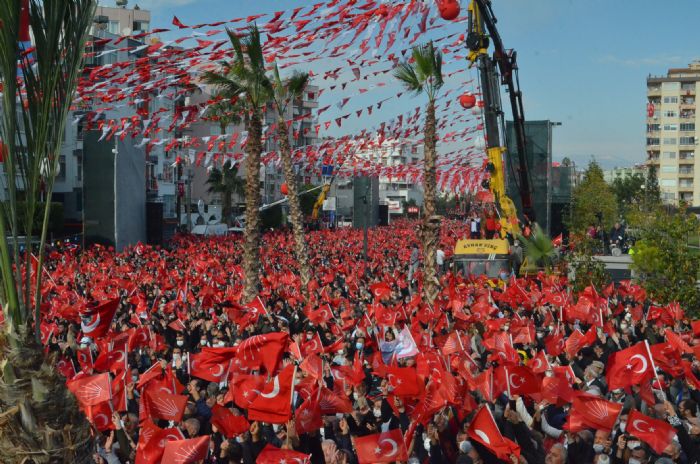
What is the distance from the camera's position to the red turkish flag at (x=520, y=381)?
928 cm

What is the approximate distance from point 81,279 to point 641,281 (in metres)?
15.2

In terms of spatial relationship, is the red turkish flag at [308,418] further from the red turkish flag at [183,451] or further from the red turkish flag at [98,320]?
the red turkish flag at [98,320]

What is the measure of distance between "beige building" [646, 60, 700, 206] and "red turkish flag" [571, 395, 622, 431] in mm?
96573

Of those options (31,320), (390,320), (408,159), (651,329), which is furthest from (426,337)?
(408,159)

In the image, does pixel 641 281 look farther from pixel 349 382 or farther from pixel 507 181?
pixel 349 382

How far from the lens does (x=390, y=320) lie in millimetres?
15070

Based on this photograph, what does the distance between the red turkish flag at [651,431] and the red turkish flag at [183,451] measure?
3.84m

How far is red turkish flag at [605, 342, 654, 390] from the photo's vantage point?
384 inches

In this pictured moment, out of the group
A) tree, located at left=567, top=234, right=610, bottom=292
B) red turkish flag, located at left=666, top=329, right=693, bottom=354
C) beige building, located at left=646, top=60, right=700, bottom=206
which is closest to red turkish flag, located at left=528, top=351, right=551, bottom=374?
red turkish flag, located at left=666, top=329, right=693, bottom=354

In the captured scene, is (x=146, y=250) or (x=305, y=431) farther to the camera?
(x=146, y=250)

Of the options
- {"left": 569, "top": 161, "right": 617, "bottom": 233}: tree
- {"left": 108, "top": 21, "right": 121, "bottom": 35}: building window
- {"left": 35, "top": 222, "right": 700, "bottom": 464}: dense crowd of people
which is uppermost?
A: {"left": 108, "top": 21, "right": 121, "bottom": 35}: building window

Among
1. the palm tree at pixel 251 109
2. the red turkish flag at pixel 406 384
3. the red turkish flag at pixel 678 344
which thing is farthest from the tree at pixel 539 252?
the red turkish flag at pixel 406 384

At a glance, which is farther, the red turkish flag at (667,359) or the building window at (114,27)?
the building window at (114,27)

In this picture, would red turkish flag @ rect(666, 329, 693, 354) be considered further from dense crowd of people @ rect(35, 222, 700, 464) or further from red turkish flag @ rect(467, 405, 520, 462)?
red turkish flag @ rect(467, 405, 520, 462)
